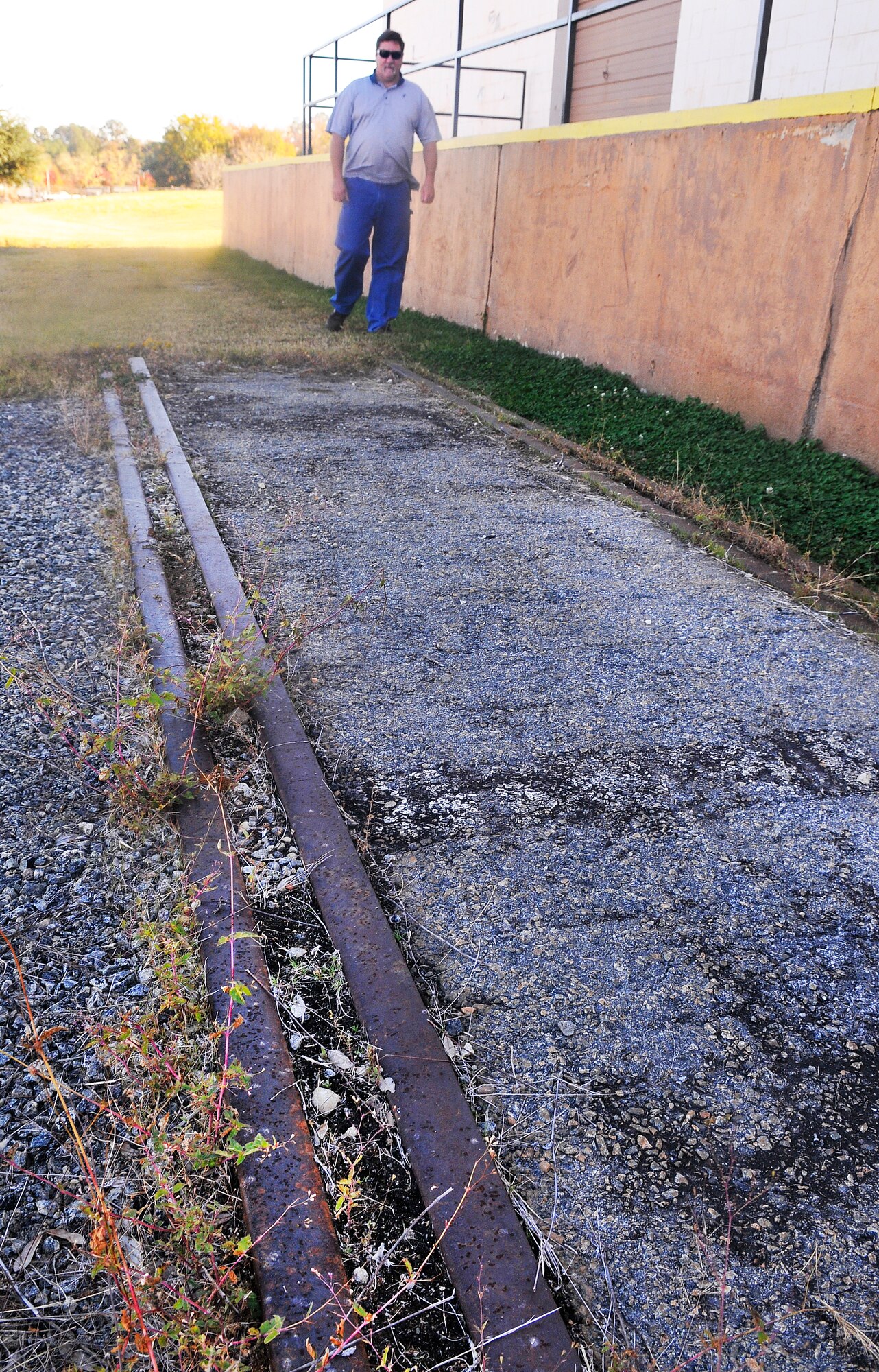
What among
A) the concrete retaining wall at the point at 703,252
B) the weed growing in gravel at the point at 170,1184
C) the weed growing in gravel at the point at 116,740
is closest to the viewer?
the weed growing in gravel at the point at 170,1184

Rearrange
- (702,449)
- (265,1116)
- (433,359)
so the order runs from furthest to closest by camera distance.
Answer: (433,359), (702,449), (265,1116)

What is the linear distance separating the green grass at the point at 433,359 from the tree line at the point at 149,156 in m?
4.20

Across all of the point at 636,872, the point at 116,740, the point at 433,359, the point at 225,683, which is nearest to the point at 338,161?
the point at 433,359

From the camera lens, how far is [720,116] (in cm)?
556

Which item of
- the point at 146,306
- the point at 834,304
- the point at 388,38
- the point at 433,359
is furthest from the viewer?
the point at 146,306

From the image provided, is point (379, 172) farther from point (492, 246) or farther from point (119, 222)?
point (119, 222)

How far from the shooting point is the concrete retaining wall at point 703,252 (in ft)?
15.4

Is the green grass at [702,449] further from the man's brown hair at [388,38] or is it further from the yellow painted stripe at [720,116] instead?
the man's brown hair at [388,38]

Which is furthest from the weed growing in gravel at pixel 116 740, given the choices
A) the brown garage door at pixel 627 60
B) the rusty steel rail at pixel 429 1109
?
the brown garage door at pixel 627 60

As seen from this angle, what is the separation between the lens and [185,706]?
2900 mm

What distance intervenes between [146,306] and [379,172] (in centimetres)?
381

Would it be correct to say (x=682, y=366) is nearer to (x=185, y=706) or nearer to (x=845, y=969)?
(x=185, y=706)

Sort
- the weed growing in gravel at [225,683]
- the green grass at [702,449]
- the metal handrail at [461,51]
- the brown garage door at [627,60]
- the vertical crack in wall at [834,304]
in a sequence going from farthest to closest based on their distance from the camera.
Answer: the brown garage door at [627,60] < the metal handrail at [461,51] < the vertical crack in wall at [834,304] < the green grass at [702,449] < the weed growing in gravel at [225,683]

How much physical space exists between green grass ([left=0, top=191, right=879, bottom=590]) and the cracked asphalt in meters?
0.64
